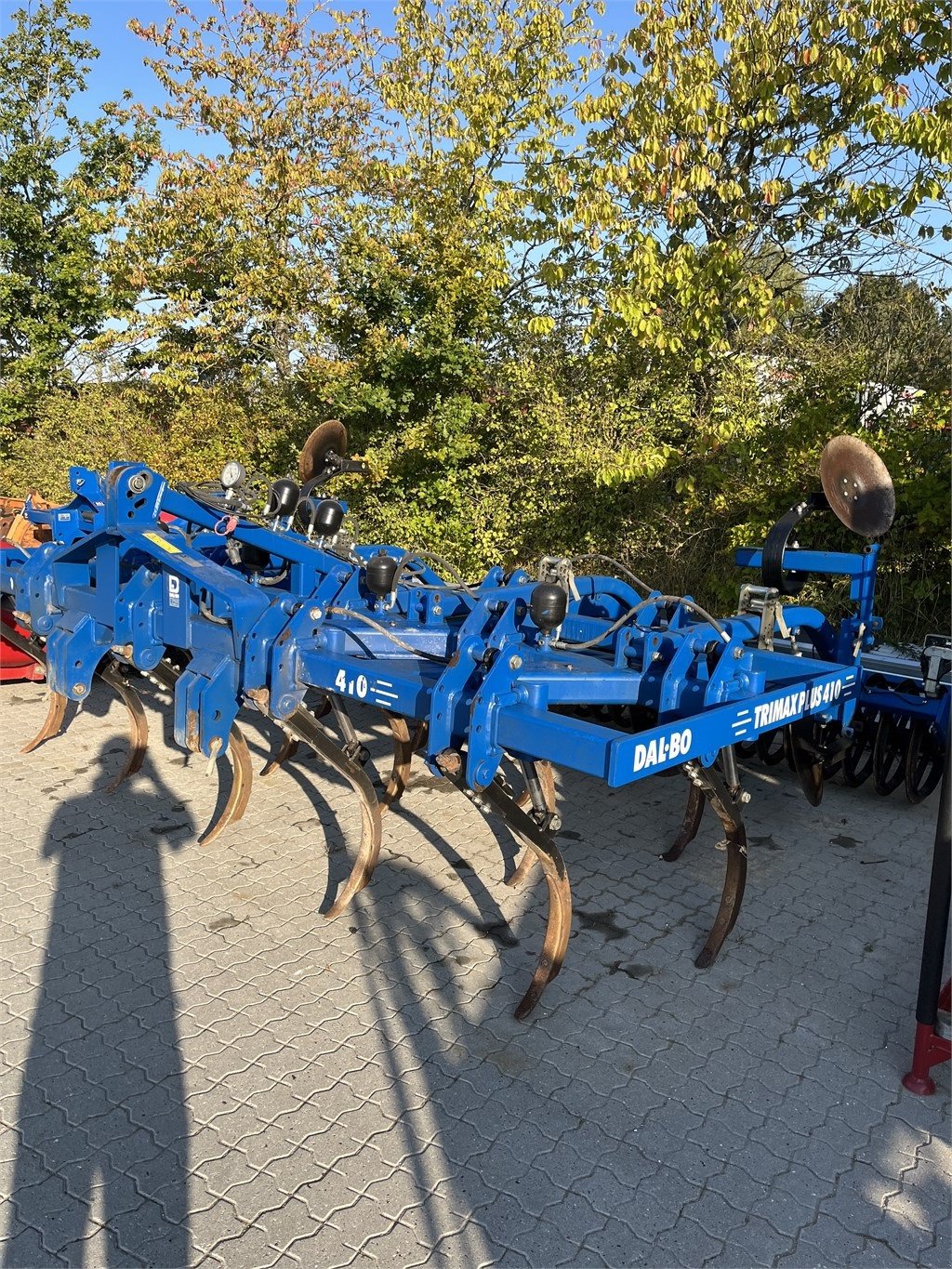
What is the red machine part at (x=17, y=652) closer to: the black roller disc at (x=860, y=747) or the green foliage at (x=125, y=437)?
the green foliage at (x=125, y=437)

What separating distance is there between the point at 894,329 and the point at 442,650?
258 inches

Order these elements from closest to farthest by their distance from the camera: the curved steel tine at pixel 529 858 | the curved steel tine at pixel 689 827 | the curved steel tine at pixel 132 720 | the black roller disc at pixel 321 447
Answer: the curved steel tine at pixel 529 858
the curved steel tine at pixel 689 827
the curved steel tine at pixel 132 720
the black roller disc at pixel 321 447

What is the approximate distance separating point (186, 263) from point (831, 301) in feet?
22.9

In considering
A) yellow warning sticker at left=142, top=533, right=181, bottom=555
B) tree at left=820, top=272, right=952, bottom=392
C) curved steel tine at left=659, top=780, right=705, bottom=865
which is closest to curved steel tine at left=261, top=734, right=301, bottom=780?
yellow warning sticker at left=142, top=533, right=181, bottom=555

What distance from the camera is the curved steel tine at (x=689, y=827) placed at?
4.24 meters

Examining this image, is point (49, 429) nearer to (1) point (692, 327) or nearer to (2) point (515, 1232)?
(1) point (692, 327)

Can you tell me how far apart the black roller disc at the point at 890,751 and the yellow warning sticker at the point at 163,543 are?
3.53 meters

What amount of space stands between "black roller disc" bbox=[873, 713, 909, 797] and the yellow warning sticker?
11.6 feet

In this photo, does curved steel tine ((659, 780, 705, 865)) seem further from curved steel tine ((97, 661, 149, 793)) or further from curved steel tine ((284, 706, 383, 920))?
curved steel tine ((97, 661, 149, 793))

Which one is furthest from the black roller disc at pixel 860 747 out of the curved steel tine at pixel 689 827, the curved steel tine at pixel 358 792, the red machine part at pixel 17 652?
the red machine part at pixel 17 652

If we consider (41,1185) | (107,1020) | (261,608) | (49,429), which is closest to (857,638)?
(261,608)

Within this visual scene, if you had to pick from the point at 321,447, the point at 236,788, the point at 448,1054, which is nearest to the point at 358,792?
the point at 236,788

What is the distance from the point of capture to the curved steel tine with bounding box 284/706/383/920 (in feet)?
11.7

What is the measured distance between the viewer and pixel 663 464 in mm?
7504
